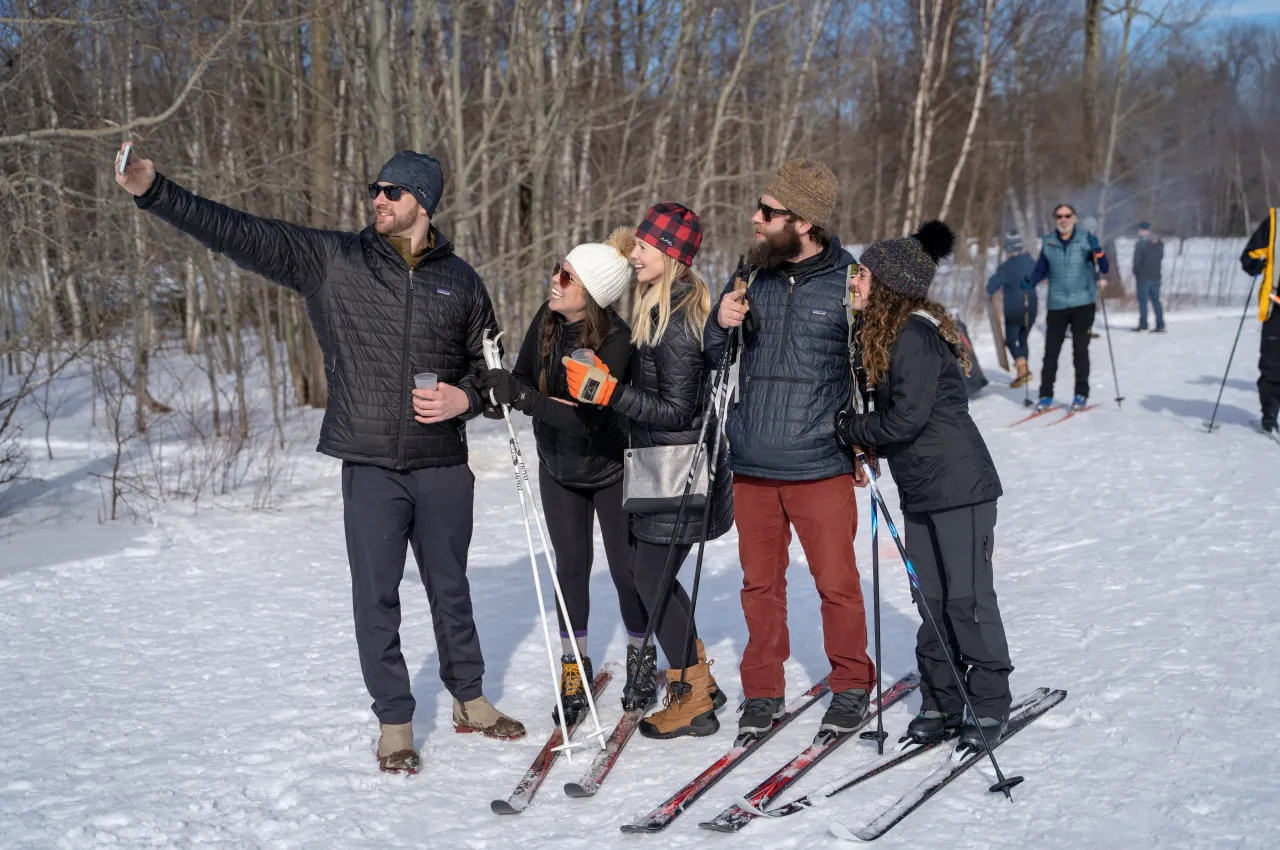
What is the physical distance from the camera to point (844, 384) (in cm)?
392

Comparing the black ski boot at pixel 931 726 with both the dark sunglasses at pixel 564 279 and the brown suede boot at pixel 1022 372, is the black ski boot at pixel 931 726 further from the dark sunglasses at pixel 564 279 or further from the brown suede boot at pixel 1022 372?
the brown suede boot at pixel 1022 372

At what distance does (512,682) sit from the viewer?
15.7ft

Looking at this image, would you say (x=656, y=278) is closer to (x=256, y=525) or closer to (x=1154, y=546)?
(x=1154, y=546)

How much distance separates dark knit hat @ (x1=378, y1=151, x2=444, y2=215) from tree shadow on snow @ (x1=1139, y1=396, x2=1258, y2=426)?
8412 millimetres

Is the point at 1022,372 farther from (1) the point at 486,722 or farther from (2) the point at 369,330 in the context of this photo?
(2) the point at 369,330

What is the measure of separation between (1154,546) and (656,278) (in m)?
3.80

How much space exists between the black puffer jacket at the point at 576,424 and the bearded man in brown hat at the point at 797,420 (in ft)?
1.21

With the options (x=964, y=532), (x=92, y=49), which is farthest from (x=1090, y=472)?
(x=92, y=49)

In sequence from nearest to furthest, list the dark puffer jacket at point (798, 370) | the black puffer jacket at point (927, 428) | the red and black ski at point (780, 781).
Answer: the red and black ski at point (780, 781) < the black puffer jacket at point (927, 428) < the dark puffer jacket at point (798, 370)

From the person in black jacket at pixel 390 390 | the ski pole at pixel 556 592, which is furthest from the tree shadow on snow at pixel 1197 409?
the person in black jacket at pixel 390 390

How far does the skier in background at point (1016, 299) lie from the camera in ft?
42.2

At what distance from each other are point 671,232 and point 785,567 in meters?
1.23

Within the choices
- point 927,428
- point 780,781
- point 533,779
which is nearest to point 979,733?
point 780,781

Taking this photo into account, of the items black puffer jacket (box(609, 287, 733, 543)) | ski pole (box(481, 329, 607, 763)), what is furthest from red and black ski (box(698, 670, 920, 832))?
black puffer jacket (box(609, 287, 733, 543))
